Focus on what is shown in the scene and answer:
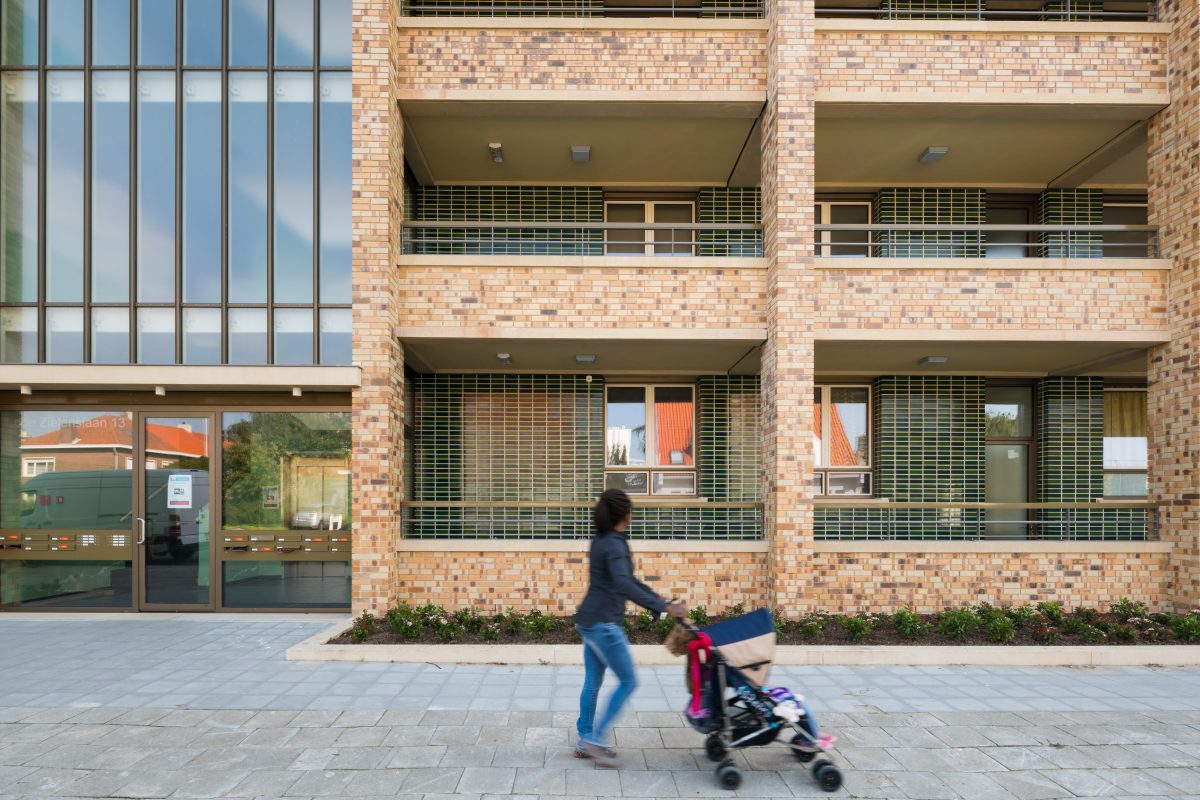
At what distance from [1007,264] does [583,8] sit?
759 cm

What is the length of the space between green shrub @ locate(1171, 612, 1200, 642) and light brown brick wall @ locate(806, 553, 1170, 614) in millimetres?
1113

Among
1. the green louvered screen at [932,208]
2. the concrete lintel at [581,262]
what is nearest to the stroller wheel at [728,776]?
the concrete lintel at [581,262]

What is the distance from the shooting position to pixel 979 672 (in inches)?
280

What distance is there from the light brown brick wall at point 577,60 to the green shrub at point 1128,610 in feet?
28.3

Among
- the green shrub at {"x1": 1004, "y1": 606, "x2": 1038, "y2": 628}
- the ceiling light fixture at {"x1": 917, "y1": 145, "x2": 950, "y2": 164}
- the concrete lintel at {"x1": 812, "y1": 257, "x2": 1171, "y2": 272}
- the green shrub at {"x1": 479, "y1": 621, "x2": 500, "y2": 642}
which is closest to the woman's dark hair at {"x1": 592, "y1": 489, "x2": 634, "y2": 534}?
the green shrub at {"x1": 479, "y1": 621, "x2": 500, "y2": 642}

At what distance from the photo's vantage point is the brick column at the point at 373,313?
29.0 feet

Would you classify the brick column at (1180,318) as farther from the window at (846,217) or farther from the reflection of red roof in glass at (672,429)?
the reflection of red roof in glass at (672,429)

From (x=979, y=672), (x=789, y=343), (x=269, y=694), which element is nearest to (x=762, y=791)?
(x=979, y=672)

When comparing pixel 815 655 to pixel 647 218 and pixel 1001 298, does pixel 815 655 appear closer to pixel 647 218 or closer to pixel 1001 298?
pixel 1001 298

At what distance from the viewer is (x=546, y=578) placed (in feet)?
29.7

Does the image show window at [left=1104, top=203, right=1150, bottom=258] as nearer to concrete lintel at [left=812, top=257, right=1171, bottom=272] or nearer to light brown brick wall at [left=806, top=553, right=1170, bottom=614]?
concrete lintel at [left=812, top=257, right=1171, bottom=272]

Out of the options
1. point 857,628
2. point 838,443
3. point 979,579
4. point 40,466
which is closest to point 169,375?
point 40,466

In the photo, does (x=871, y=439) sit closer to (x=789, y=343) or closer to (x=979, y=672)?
(x=789, y=343)

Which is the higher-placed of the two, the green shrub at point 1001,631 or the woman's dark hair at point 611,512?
the woman's dark hair at point 611,512
